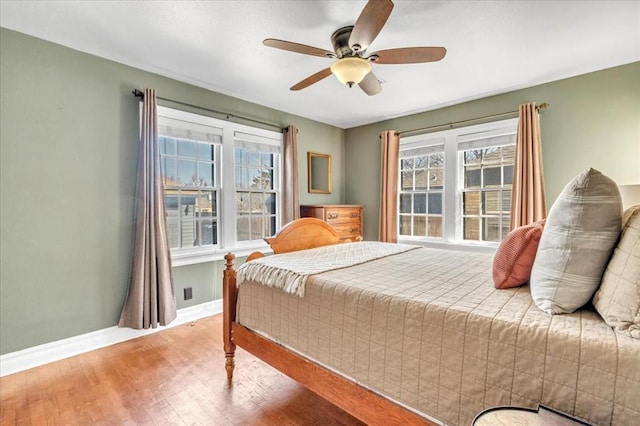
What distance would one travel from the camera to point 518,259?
54.7 inches

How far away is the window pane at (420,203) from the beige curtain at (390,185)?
288 millimetres

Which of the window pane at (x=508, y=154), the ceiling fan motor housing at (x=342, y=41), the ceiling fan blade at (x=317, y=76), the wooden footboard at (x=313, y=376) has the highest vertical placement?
the ceiling fan motor housing at (x=342, y=41)

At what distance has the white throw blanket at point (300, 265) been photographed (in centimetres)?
166

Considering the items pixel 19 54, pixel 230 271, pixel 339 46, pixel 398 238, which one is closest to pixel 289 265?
pixel 230 271

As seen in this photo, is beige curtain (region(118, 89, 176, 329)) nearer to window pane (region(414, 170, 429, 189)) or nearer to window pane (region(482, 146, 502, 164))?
window pane (region(414, 170, 429, 189))

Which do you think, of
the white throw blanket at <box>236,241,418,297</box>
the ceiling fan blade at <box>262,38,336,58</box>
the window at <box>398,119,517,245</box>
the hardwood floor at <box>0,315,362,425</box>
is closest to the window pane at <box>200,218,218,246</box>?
the hardwood floor at <box>0,315,362,425</box>

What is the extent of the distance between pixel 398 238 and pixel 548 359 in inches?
140

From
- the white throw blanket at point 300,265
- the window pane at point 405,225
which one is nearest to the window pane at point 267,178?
the white throw blanket at point 300,265

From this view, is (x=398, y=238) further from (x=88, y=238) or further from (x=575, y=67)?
(x=88, y=238)

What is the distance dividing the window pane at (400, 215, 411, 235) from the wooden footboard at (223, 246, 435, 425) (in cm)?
303

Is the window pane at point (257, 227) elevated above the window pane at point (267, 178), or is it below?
below

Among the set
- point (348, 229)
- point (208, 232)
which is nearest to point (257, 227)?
point (208, 232)

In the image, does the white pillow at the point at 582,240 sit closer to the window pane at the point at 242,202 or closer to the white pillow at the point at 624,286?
the white pillow at the point at 624,286

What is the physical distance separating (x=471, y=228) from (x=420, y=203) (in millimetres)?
756
